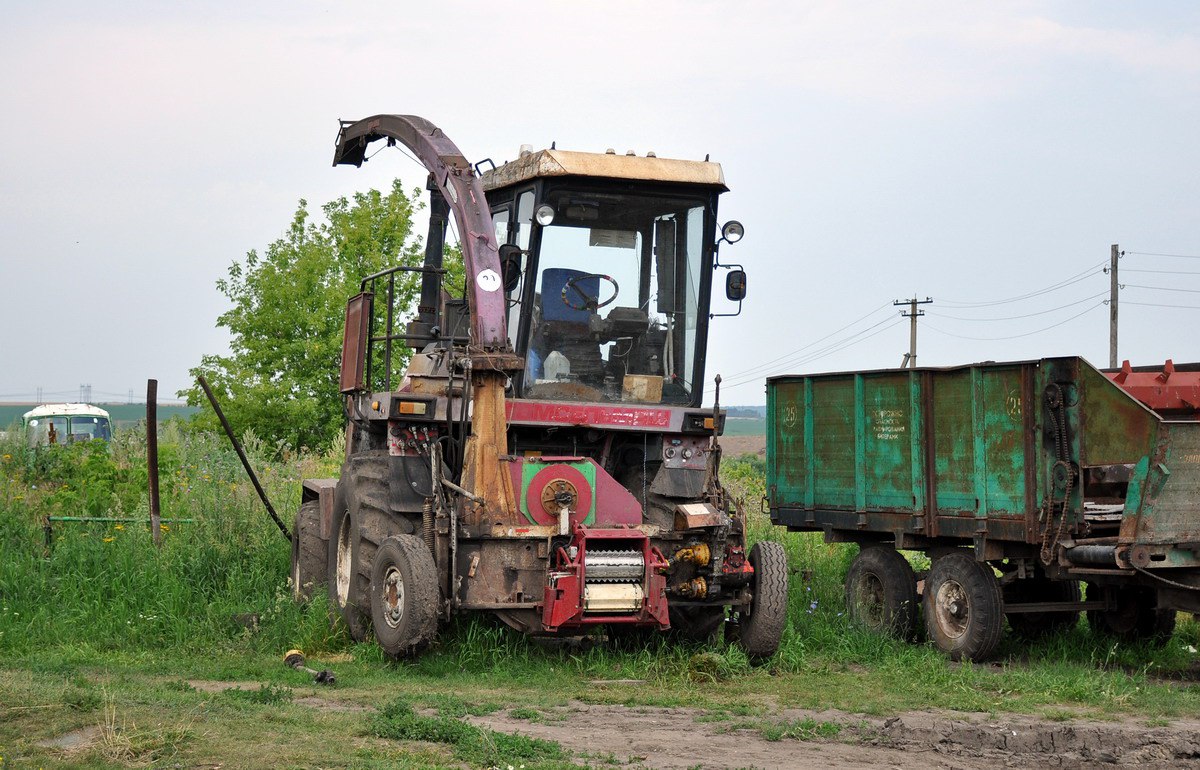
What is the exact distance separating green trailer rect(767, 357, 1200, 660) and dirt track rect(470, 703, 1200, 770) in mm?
2049

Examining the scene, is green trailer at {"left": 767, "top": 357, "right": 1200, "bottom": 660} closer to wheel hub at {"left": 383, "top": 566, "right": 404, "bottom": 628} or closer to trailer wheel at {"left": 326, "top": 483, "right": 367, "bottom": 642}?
trailer wheel at {"left": 326, "top": 483, "right": 367, "bottom": 642}

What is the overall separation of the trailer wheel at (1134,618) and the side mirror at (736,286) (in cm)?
407

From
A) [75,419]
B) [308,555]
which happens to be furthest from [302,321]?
[308,555]

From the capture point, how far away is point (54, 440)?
60.2ft

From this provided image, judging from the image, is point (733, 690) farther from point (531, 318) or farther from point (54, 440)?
point (54, 440)

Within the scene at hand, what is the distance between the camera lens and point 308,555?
43.3 ft

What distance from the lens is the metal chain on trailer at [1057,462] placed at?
10.7 m

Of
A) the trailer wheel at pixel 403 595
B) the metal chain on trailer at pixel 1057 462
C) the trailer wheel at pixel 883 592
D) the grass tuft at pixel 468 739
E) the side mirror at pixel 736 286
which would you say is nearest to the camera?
the grass tuft at pixel 468 739

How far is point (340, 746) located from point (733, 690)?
3564 mm

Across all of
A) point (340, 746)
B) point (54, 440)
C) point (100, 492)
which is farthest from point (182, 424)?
point (340, 746)

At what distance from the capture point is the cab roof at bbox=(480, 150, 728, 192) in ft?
37.0

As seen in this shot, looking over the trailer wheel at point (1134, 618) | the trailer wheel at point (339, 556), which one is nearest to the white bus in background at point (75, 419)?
the trailer wheel at point (339, 556)

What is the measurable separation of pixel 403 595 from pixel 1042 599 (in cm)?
637

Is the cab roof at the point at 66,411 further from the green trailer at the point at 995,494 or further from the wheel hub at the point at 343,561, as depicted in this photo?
the green trailer at the point at 995,494
